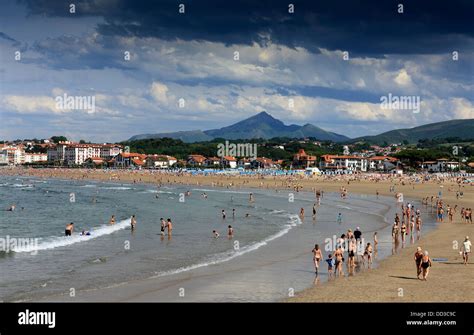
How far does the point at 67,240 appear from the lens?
26.3 meters

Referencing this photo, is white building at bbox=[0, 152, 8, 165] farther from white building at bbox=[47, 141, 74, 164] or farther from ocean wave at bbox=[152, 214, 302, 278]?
ocean wave at bbox=[152, 214, 302, 278]

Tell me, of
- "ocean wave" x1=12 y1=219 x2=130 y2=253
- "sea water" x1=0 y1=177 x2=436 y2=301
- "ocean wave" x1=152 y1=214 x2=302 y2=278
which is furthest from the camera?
"ocean wave" x1=12 y1=219 x2=130 y2=253

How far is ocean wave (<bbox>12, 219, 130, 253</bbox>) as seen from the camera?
2366 cm

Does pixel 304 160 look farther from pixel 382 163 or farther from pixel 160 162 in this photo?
pixel 160 162

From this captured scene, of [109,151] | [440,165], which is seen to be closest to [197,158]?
[109,151]

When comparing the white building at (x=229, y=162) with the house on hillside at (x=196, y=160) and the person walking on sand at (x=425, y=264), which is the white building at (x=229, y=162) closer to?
the house on hillside at (x=196, y=160)

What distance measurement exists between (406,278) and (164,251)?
35.0ft

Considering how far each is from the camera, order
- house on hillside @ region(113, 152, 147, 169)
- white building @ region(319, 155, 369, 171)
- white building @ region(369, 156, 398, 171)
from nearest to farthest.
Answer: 1. white building @ region(319, 155, 369, 171)
2. white building @ region(369, 156, 398, 171)
3. house on hillside @ region(113, 152, 147, 169)

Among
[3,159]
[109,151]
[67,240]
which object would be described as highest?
[109,151]

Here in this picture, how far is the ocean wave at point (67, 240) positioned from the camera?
931 inches

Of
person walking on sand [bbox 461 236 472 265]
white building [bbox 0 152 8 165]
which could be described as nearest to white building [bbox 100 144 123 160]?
white building [bbox 0 152 8 165]

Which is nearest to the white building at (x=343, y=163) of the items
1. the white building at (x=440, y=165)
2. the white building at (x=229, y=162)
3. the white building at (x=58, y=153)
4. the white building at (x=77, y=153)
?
the white building at (x=440, y=165)

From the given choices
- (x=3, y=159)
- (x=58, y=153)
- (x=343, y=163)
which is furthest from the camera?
(x=3, y=159)
